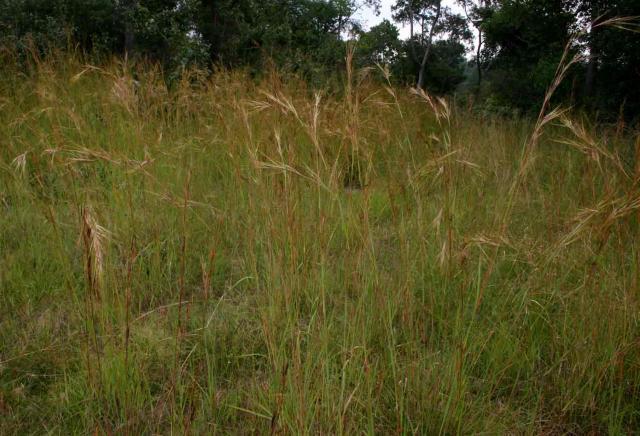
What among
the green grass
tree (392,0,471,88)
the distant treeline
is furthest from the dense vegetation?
tree (392,0,471,88)

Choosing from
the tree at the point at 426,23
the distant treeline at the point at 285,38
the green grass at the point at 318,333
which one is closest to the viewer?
the green grass at the point at 318,333

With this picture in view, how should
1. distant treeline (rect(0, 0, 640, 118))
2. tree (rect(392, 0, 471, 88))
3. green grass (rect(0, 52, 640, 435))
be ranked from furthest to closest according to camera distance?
tree (rect(392, 0, 471, 88))
distant treeline (rect(0, 0, 640, 118))
green grass (rect(0, 52, 640, 435))

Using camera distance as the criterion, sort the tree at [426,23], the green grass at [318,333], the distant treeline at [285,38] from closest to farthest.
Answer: the green grass at [318,333] → the distant treeline at [285,38] → the tree at [426,23]

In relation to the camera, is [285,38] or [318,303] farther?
[285,38]

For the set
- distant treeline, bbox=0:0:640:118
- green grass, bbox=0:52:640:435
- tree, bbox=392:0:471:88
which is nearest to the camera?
green grass, bbox=0:52:640:435

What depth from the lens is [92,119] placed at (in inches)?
156

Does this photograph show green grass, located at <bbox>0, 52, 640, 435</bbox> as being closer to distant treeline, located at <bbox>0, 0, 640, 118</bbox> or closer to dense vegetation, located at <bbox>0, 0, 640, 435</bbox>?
dense vegetation, located at <bbox>0, 0, 640, 435</bbox>

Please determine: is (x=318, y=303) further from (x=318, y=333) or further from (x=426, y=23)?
(x=426, y=23)

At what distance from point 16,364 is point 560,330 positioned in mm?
2083

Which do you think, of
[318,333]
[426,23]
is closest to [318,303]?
[318,333]

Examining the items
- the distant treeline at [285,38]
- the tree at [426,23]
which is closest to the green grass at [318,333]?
the distant treeline at [285,38]

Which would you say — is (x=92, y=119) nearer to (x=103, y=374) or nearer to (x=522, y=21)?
(x=103, y=374)

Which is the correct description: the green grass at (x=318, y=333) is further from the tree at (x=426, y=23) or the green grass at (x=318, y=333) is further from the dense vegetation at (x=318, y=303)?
the tree at (x=426, y=23)

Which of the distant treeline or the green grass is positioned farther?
the distant treeline
